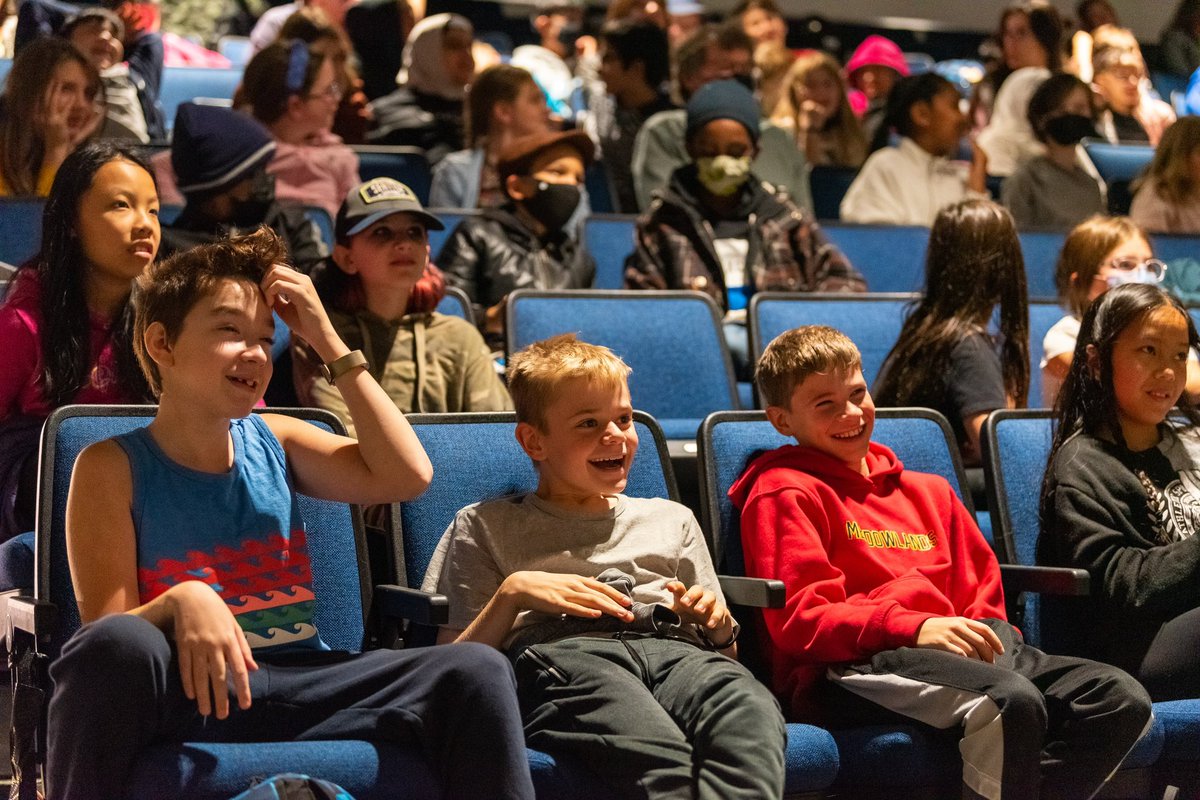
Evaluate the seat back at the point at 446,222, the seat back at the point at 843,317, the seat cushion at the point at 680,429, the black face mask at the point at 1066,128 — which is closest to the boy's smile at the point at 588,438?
the seat cushion at the point at 680,429

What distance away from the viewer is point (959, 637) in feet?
9.00

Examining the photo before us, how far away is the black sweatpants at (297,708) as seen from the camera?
2.10 m

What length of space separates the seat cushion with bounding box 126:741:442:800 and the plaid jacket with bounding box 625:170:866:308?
274 centimetres

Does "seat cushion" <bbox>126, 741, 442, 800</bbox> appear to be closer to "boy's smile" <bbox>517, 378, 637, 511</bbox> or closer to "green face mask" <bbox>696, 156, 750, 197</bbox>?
"boy's smile" <bbox>517, 378, 637, 511</bbox>

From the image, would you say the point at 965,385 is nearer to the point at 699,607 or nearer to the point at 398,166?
the point at 699,607

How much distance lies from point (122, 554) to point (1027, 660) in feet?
5.10

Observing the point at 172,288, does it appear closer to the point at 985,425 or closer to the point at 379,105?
the point at 985,425

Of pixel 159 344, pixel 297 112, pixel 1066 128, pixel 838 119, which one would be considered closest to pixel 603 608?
pixel 159 344

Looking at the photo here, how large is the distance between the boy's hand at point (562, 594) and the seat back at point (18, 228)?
2.08 meters

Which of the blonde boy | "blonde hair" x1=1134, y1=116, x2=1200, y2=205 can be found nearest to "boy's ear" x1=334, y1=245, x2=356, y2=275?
the blonde boy

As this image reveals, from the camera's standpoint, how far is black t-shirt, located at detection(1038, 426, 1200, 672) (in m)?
3.02

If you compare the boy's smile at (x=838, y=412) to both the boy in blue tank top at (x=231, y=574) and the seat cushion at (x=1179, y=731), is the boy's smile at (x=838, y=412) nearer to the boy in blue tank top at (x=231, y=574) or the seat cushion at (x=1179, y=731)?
the seat cushion at (x=1179, y=731)

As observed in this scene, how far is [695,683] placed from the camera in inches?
99.7

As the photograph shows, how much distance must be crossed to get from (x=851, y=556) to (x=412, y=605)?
0.84 metres
